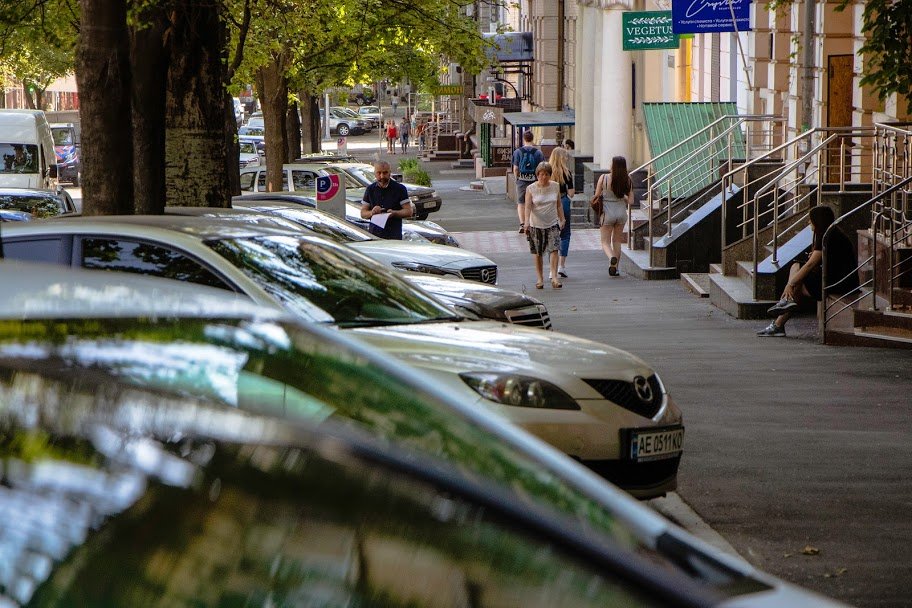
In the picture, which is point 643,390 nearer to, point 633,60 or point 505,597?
point 505,597

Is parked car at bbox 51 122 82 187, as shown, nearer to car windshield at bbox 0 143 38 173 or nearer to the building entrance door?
car windshield at bbox 0 143 38 173

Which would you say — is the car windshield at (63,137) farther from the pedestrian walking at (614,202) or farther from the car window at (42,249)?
the car window at (42,249)

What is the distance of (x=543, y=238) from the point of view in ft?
63.0

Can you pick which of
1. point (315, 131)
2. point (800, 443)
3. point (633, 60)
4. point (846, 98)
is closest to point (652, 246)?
point (846, 98)

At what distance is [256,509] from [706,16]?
21092 mm

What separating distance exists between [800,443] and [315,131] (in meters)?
43.9

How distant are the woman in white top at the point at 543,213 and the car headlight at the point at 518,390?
1191 cm

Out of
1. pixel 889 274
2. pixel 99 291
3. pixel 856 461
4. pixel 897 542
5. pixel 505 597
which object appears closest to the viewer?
pixel 505 597

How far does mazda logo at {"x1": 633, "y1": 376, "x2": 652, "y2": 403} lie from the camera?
23.1 ft

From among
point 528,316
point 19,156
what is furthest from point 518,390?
point 19,156

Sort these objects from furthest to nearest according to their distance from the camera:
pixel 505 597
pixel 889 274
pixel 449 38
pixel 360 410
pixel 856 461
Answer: pixel 449 38
pixel 889 274
pixel 856 461
pixel 360 410
pixel 505 597

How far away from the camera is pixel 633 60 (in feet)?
122

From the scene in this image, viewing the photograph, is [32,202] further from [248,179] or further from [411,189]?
[411,189]

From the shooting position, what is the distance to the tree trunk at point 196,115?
14.0 m
